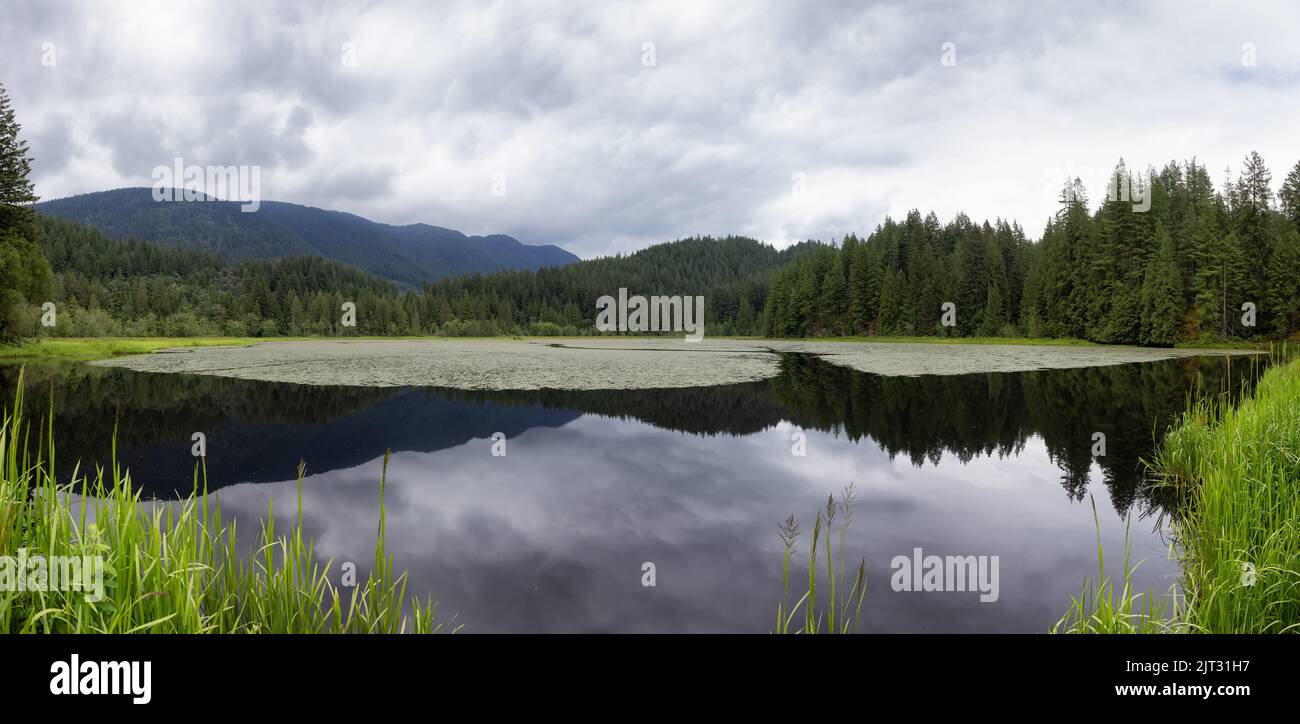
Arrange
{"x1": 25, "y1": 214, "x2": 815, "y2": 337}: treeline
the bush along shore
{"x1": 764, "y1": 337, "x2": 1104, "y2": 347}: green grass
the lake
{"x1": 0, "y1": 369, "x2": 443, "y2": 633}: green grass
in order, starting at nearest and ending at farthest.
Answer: {"x1": 0, "y1": 369, "x2": 443, "y2": 633}: green grass → the bush along shore → the lake → {"x1": 764, "y1": 337, "x2": 1104, "y2": 347}: green grass → {"x1": 25, "y1": 214, "x2": 815, "y2": 337}: treeline

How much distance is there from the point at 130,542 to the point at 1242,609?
7416mm

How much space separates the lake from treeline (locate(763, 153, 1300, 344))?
155 ft

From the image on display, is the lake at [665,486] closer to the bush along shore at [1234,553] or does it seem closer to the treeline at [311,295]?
the bush along shore at [1234,553]

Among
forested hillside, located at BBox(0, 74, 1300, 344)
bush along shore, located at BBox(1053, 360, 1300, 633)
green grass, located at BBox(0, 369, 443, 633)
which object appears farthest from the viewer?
forested hillside, located at BBox(0, 74, 1300, 344)

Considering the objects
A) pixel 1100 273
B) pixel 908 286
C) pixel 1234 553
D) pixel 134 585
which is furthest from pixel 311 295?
pixel 1234 553

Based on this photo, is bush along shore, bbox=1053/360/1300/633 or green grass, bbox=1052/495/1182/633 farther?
bush along shore, bbox=1053/360/1300/633

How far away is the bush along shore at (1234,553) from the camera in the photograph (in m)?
4.11

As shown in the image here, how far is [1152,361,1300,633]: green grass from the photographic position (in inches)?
165

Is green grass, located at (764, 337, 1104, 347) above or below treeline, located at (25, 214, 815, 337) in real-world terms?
below

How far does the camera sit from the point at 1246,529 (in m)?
5.19

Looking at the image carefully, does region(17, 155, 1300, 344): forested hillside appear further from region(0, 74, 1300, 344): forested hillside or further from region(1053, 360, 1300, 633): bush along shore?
region(1053, 360, 1300, 633): bush along shore

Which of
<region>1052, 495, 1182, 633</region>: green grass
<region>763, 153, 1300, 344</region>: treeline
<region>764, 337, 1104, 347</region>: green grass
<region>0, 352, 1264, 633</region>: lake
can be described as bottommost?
<region>0, 352, 1264, 633</region>: lake

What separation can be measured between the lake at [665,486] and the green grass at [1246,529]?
0.72 metres

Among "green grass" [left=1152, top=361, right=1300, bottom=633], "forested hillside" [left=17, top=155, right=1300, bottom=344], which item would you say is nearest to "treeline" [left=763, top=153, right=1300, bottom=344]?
"forested hillside" [left=17, top=155, right=1300, bottom=344]
